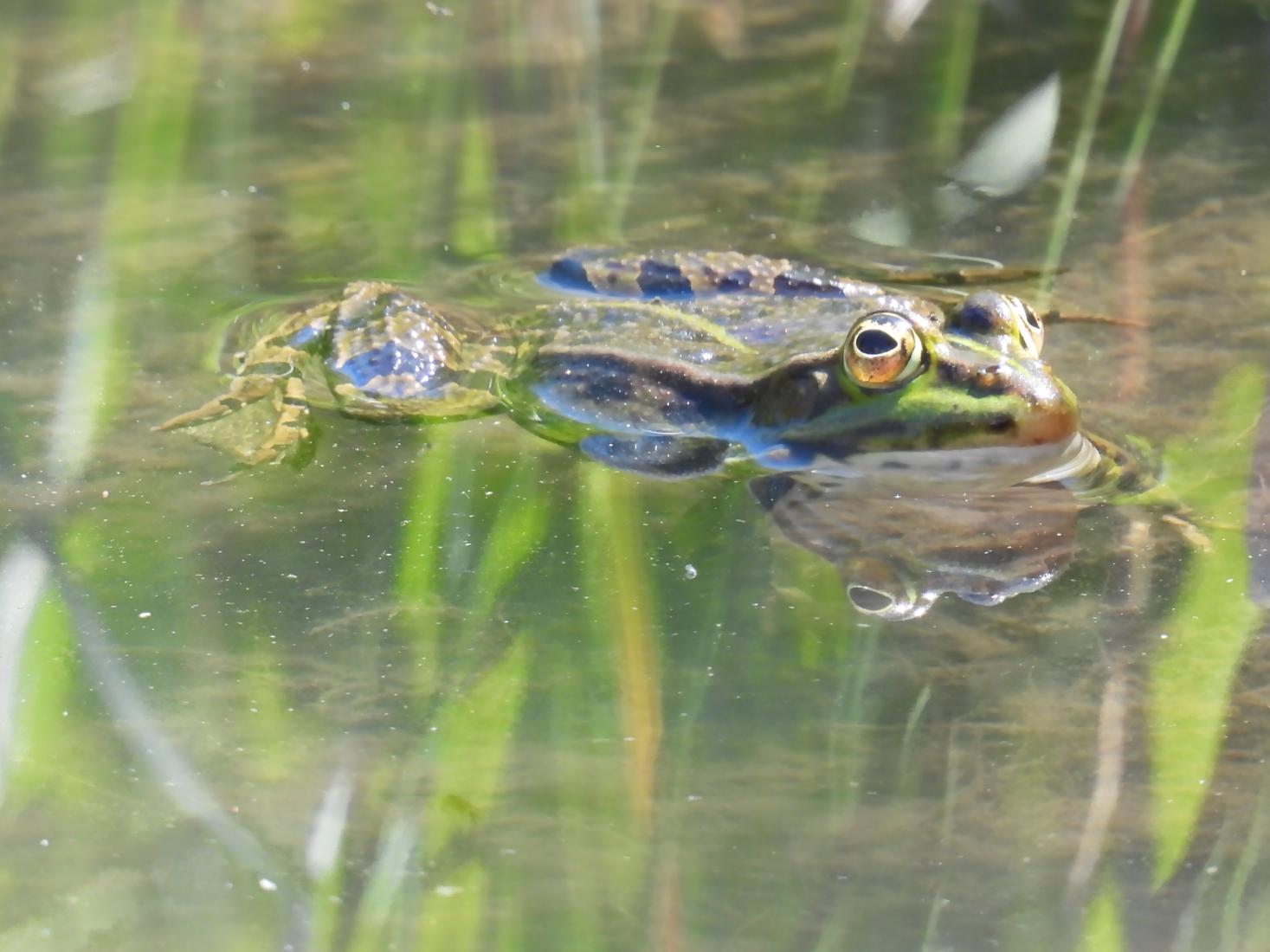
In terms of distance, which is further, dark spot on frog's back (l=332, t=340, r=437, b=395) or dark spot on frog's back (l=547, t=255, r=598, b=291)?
dark spot on frog's back (l=547, t=255, r=598, b=291)

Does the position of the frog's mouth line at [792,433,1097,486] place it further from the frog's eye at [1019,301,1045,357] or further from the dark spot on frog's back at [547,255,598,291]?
the dark spot on frog's back at [547,255,598,291]

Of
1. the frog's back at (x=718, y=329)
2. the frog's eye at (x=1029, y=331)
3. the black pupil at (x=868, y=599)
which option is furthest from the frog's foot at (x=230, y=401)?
the frog's eye at (x=1029, y=331)

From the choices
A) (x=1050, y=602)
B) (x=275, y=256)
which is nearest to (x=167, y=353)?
(x=275, y=256)

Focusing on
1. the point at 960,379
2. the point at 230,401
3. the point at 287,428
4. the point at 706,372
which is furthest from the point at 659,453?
the point at 230,401

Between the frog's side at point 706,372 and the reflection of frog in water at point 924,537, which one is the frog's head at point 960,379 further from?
the reflection of frog in water at point 924,537

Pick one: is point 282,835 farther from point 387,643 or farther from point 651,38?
point 651,38

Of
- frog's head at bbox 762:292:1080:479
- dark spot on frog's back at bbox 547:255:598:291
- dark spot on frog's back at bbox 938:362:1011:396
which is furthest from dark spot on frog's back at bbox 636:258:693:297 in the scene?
dark spot on frog's back at bbox 938:362:1011:396

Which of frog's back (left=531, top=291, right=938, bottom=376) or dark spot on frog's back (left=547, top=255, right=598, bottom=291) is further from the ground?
dark spot on frog's back (left=547, top=255, right=598, bottom=291)

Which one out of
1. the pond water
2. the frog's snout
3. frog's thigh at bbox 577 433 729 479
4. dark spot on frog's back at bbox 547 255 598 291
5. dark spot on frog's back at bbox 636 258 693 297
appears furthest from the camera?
dark spot on frog's back at bbox 547 255 598 291
